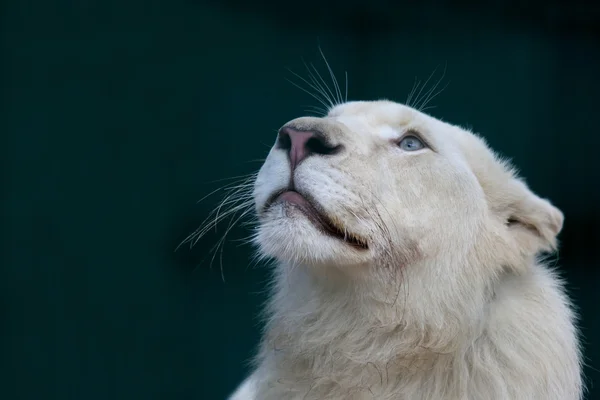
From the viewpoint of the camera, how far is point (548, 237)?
326cm

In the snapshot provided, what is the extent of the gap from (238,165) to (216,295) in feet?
2.65

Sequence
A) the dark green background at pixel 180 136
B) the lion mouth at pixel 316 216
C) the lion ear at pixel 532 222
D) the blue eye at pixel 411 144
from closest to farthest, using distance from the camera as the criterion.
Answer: the lion mouth at pixel 316 216 → the blue eye at pixel 411 144 → the lion ear at pixel 532 222 → the dark green background at pixel 180 136

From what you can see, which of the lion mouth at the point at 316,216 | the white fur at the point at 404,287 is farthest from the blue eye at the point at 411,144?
the lion mouth at the point at 316,216

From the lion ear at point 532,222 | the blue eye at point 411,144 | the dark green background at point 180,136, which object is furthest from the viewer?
the dark green background at point 180,136

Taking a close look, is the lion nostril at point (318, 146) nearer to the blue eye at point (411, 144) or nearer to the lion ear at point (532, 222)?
the blue eye at point (411, 144)

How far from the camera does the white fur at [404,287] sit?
9.20 ft

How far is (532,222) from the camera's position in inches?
128

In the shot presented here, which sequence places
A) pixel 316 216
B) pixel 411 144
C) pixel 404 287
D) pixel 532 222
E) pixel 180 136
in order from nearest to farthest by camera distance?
1. pixel 316 216
2. pixel 404 287
3. pixel 411 144
4. pixel 532 222
5. pixel 180 136

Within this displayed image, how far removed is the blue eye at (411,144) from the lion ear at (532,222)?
0.43m

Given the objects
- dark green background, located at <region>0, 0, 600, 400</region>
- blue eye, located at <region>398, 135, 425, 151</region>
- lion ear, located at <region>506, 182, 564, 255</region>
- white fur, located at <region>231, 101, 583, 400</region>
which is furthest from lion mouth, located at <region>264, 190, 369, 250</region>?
dark green background, located at <region>0, 0, 600, 400</region>

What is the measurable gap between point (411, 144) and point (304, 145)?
523 millimetres

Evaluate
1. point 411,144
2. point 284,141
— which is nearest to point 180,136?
point 411,144

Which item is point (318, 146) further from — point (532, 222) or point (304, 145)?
point (532, 222)

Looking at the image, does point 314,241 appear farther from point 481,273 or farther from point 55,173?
point 55,173
